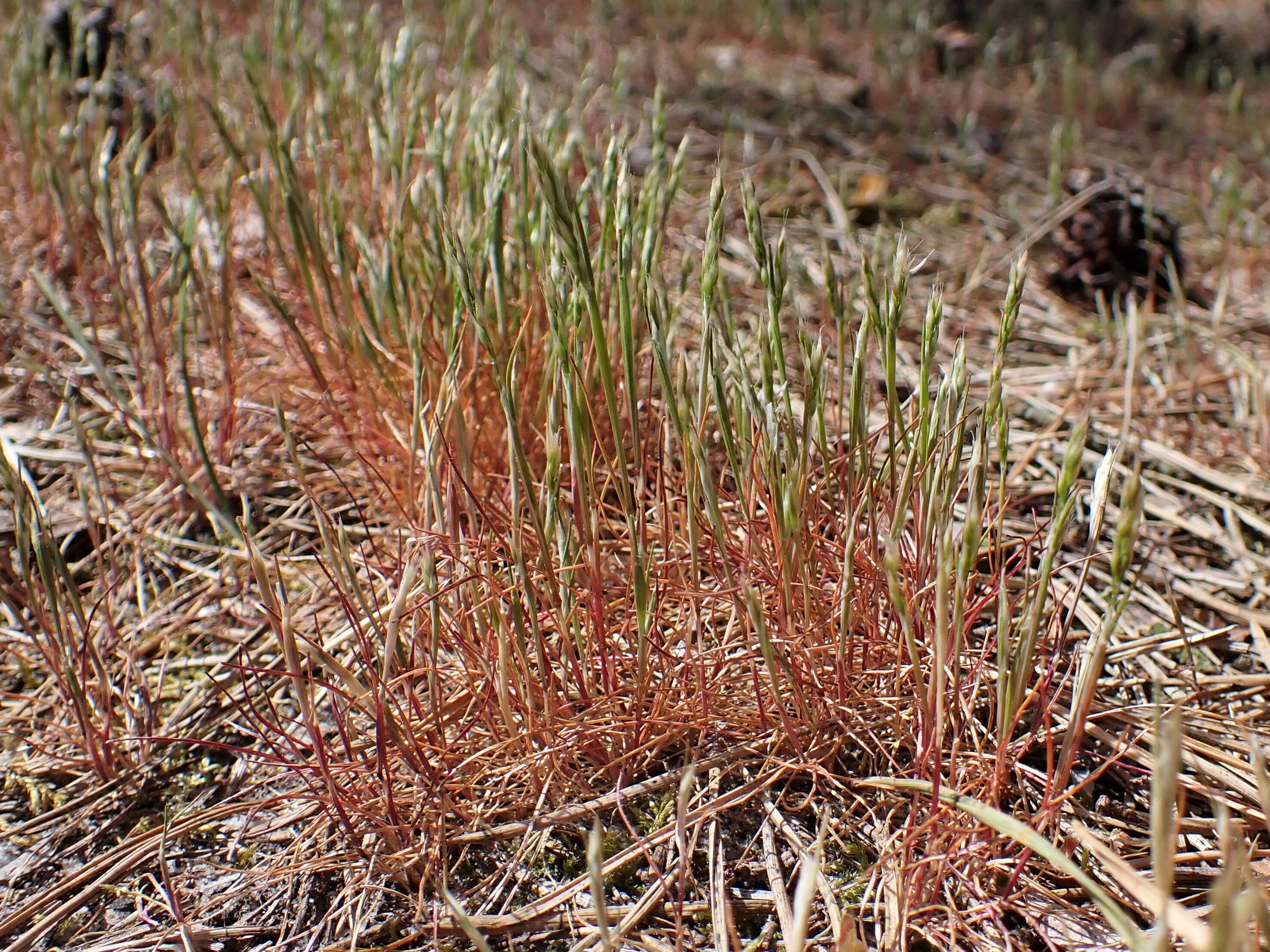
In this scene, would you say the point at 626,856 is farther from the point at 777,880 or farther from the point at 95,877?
the point at 95,877

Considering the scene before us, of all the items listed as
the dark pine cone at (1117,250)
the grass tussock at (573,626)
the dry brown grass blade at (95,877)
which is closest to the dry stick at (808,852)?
the grass tussock at (573,626)

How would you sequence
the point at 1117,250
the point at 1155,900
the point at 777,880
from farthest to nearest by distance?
the point at 1117,250 → the point at 777,880 → the point at 1155,900

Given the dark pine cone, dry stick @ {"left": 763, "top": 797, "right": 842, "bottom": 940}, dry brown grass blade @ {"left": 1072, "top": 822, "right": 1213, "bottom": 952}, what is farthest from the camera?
the dark pine cone

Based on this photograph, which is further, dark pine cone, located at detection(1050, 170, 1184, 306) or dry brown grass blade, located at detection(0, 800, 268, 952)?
dark pine cone, located at detection(1050, 170, 1184, 306)

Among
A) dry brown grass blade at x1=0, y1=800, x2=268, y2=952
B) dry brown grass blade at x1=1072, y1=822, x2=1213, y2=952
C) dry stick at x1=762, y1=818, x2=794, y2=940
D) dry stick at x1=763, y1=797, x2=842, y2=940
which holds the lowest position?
dry brown grass blade at x1=0, y1=800, x2=268, y2=952

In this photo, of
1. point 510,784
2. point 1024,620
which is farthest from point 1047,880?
point 510,784

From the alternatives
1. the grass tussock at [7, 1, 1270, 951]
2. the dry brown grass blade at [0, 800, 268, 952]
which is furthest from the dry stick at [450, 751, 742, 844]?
the dry brown grass blade at [0, 800, 268, 952]

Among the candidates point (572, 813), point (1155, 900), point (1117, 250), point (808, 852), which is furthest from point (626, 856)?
point (1117, 250)

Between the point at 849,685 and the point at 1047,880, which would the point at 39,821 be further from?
the point at 1047,880

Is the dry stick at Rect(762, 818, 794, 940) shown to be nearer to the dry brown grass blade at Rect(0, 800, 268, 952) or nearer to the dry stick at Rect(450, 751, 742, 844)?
the dry stick at Rect(450, 751, 742, 844)
